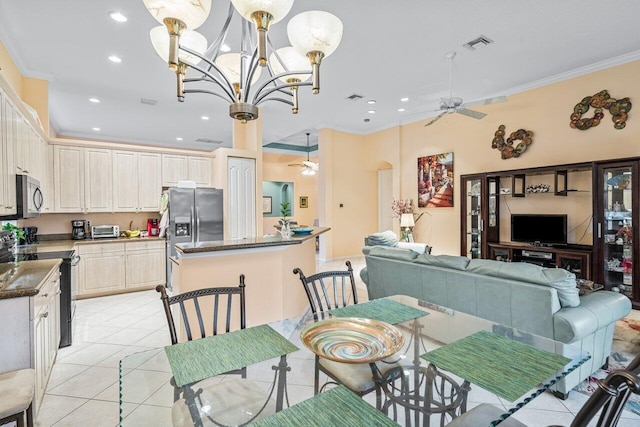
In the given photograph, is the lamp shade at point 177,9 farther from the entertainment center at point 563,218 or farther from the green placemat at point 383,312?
the entertainment center at point 563,218

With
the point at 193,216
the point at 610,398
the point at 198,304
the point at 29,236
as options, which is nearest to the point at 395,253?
the point at 198,304

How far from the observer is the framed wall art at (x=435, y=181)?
257 inches

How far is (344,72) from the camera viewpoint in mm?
4539

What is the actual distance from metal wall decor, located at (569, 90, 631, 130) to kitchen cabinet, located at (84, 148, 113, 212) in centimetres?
727

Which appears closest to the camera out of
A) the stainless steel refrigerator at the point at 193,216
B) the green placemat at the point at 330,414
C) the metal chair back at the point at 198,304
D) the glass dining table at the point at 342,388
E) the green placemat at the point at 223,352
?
the green placemat at the point at 330,414

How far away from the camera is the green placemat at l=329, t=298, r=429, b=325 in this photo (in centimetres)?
193

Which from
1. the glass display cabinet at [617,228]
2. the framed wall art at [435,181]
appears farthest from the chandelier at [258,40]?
the framed wall art at [435,181]

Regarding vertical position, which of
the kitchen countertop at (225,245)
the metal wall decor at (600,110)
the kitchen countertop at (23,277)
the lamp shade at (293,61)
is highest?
the metal wall decor at (600,110)

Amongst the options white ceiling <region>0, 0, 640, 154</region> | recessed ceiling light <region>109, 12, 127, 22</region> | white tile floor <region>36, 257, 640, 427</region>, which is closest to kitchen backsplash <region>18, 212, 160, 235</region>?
white tile floor <region>36, 257, 640, 427</region>

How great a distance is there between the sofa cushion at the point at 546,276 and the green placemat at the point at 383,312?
3.11 ft

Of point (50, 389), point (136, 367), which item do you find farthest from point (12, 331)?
point (136, 367)

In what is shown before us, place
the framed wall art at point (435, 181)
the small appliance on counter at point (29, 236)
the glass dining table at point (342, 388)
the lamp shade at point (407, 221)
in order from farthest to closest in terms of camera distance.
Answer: the lamp shade at point (407, 221), the framed wall art at point (435, 181), the small appliance on counter at point (29, 236), the glass dining table at point (342, 388)

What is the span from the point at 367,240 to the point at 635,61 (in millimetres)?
4372

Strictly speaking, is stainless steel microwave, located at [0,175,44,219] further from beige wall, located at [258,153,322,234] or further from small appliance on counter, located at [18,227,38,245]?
beige wall, located at [258,153,322,234]
